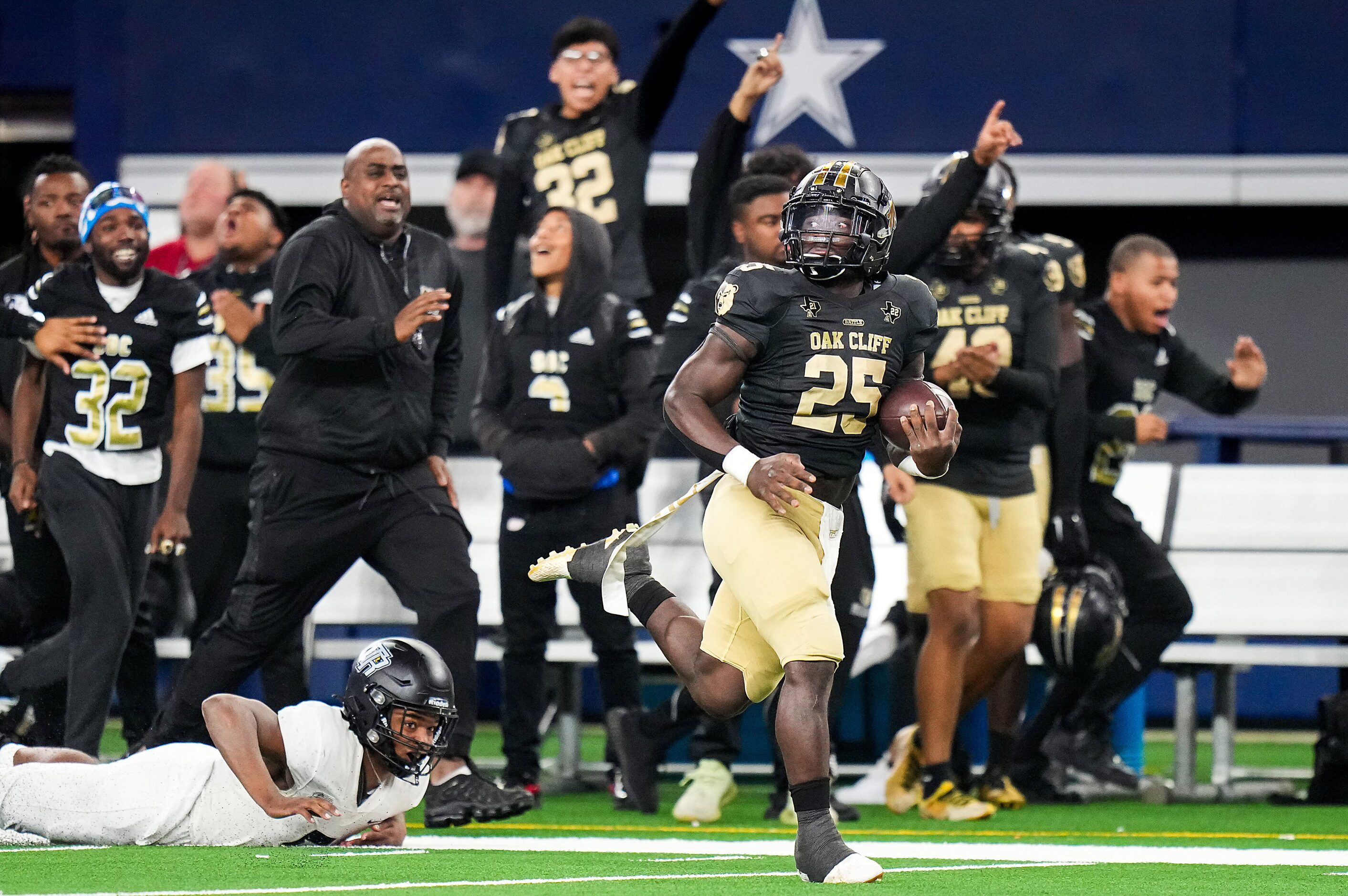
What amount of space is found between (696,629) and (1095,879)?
1280mm

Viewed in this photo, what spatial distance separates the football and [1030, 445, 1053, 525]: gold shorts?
236cm

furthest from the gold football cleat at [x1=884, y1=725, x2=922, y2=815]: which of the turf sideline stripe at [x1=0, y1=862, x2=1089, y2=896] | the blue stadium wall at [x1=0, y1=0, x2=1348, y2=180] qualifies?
the blue stadium wall at [x1=0, y1=0, x2=1348, y2=180]

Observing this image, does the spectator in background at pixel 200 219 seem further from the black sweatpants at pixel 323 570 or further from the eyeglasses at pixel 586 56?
the black sweatpants at pixel 323 570

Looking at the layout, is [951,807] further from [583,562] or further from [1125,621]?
[583,562]

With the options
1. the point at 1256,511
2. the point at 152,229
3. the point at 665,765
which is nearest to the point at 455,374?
the point at 665,765

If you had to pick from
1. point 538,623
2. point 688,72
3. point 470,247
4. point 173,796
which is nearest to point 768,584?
point 173,796

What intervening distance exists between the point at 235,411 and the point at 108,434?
43.2 inches

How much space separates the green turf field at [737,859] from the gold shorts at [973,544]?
85cm

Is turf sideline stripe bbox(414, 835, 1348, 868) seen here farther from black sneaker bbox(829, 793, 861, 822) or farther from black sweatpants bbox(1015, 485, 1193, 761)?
black sweatpants bbox(1015, 485, 1193, 761)

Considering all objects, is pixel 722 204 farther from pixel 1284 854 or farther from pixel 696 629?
pixel 1284 854

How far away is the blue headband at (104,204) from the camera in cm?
679

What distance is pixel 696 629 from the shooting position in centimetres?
535

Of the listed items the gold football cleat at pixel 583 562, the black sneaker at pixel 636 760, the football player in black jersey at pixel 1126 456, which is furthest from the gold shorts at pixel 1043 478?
the gold football cleat at pixel 583 562

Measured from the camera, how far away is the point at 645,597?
18.2 ft
